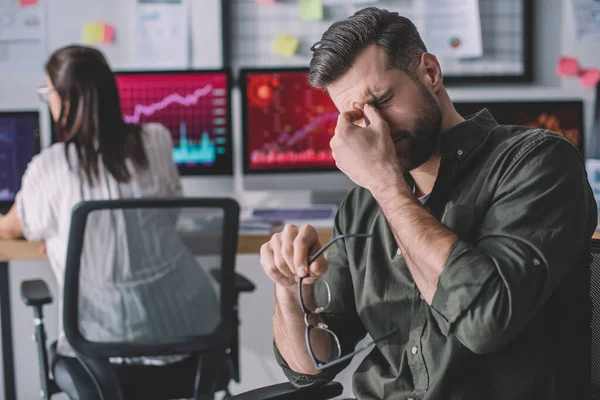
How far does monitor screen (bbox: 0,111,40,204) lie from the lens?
102 inches

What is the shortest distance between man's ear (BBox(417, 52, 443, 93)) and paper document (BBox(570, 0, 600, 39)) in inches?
71.7

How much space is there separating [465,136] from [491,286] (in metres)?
0.32

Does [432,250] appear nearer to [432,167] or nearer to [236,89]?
[432,167]

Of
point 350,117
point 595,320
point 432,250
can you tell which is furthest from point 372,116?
point 595,320

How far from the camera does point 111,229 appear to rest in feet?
5.91

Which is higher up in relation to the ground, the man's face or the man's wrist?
the man's face

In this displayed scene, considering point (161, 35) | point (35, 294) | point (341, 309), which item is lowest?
point (35, 294)

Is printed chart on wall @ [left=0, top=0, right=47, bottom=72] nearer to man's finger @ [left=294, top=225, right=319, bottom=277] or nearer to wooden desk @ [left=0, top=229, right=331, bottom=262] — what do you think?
wooden desk @ [left=0, top=229, right=331, bottom=262]

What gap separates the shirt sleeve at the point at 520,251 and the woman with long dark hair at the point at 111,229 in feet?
3.05

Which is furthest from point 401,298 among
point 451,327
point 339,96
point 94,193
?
point 94,193

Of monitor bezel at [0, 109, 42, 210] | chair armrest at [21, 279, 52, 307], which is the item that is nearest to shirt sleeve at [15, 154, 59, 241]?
chair armrest at [21, 279, 52, 307]

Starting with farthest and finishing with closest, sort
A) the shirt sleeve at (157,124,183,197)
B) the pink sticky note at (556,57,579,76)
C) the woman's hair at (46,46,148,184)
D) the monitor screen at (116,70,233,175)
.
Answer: the pink sticky note at (556,57,579,76) < the monitor screen at (116,70,233,175) < the shirt sleeve at (157,124,183,197) < the woman's hair at (46,46,148,184)

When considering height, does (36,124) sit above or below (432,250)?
above

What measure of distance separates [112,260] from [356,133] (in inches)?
35.0
